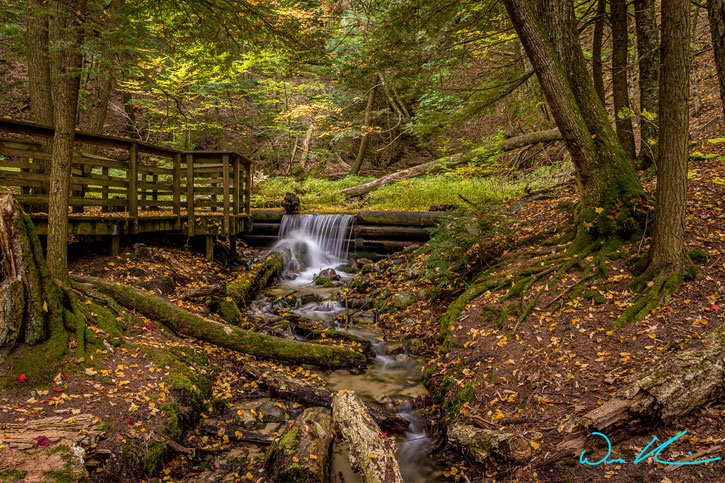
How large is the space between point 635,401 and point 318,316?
232 inches

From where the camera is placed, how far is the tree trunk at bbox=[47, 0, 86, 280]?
4352mm

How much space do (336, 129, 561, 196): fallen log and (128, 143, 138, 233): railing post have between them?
7.19m

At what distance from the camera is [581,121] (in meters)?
5.18

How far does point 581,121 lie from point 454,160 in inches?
273

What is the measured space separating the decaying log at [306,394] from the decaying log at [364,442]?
0.61 m

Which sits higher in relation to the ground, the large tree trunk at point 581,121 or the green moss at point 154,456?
the large tree trunk at point 581,121

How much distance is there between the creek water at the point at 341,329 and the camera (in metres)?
3.88

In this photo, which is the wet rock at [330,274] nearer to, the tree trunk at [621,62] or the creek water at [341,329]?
the creek water at [341,329]

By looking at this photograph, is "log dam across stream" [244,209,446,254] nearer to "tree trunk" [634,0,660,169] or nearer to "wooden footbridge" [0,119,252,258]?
"wooden footbridge" [0,119,252,258]

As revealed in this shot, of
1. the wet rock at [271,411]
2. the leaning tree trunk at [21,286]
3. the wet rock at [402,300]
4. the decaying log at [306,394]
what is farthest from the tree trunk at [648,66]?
the leaning tree trunk at [21,286]

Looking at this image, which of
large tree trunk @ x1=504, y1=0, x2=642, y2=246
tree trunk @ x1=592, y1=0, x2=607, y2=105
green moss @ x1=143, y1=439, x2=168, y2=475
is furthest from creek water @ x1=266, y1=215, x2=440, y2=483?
tree trunk @ x1=592, y1=0, x2=607, y2=105

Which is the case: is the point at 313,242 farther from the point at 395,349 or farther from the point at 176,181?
the point at 395,349

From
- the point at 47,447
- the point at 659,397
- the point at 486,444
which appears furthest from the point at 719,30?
the point at 47,447

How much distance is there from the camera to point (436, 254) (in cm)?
722
